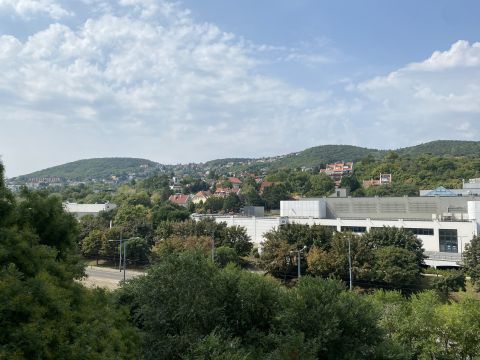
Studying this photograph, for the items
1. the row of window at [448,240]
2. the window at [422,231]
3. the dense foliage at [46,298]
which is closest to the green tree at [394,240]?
the window at [422,231]

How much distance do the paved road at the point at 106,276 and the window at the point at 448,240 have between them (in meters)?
35.0

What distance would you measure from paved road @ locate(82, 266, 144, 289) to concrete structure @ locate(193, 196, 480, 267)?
1748cm

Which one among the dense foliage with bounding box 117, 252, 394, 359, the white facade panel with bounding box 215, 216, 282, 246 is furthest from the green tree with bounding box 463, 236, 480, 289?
the white facade panel with bounding box 215, 216, 282, 246

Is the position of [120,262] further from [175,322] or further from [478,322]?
[478,322]

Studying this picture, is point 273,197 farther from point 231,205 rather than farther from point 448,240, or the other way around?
point 448,240

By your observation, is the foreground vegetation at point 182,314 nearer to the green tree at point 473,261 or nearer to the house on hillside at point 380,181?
the green tree at point 473,261

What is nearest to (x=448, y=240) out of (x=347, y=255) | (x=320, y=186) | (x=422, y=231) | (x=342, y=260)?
(x=422, y=231)

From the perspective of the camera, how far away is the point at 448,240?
4753 centimetres

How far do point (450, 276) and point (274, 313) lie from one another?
24.9m

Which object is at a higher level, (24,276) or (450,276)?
(24,276)

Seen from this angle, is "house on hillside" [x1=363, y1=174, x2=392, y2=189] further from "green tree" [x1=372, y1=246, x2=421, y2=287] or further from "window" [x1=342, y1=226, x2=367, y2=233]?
"green tree" [x1=372, y1=246, x2=421, y2=287]

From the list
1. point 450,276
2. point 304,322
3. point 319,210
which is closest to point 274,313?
point 304,322

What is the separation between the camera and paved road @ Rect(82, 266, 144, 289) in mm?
41138

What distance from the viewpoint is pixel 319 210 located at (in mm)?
58688
